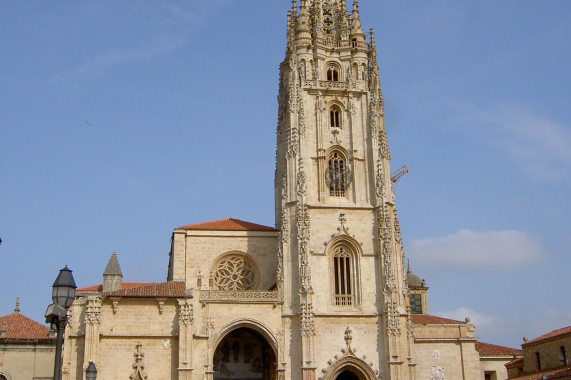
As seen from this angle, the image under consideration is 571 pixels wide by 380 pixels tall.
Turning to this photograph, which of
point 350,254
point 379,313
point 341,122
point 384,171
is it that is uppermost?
point 341,122

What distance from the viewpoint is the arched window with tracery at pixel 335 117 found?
33500 mm

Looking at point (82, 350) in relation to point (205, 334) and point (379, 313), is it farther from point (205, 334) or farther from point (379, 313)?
point (379, 313)

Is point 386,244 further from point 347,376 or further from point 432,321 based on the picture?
point 432,321

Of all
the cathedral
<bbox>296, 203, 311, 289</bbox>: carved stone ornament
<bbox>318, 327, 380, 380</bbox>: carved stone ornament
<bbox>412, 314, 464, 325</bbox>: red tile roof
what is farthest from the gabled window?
<bbox>296, 203, 311, 289</bbox>: carved stone ornament

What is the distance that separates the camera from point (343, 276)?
3100 centimetres

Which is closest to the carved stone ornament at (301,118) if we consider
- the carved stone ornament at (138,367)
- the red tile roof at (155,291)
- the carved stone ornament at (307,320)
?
the carved stone ornament at (307,320)

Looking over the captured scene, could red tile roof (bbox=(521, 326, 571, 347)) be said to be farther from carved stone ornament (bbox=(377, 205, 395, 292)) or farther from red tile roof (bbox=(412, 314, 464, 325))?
carved stone ornament (bbox=(377, 205, 395, 292))

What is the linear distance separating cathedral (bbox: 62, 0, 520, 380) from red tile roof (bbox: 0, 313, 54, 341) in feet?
9.52

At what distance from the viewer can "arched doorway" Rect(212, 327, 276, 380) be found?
31469 mm

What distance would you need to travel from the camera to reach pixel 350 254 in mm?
31188

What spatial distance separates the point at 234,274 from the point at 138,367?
7.12 metres

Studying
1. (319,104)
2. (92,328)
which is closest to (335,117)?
(319,104)

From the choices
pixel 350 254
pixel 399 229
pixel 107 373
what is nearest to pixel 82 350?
pixel 107 373

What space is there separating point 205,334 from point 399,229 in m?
10.3
